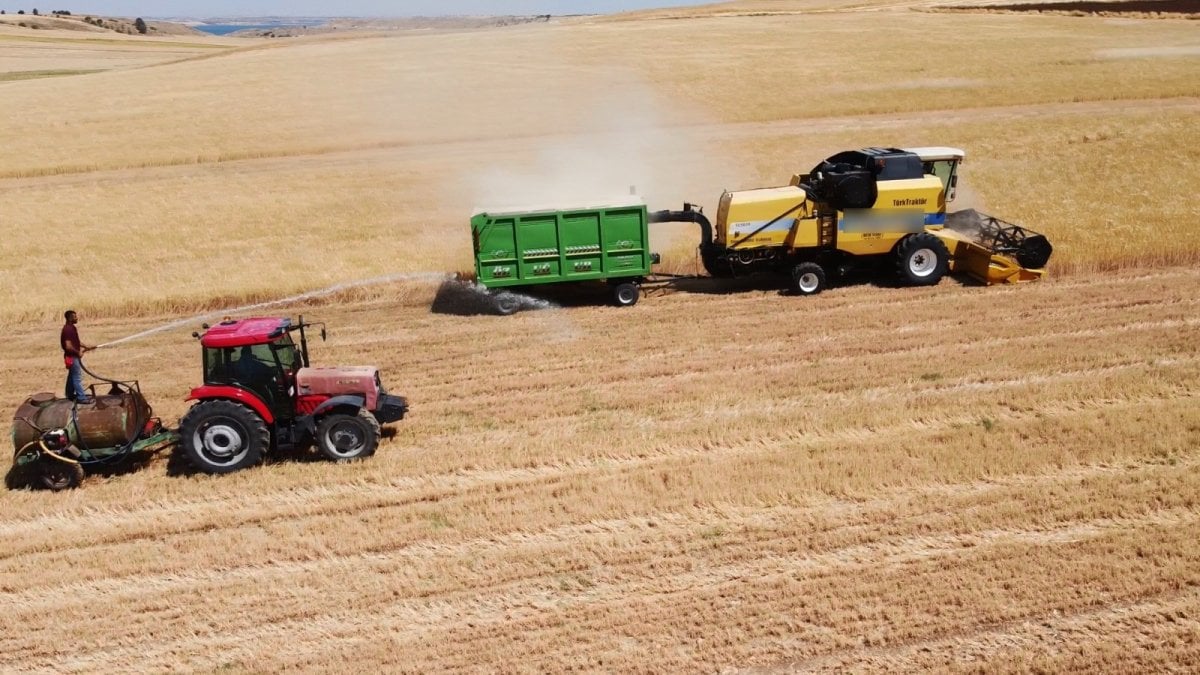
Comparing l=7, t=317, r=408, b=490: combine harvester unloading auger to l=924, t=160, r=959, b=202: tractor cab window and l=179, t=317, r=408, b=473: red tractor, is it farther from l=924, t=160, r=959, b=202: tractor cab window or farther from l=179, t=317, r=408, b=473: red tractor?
l=924, t=160, r=959, b=202: tractor cab window

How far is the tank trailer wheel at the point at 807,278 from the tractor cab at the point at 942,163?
2896mm

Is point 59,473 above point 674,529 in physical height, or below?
above

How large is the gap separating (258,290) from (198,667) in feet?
45.3

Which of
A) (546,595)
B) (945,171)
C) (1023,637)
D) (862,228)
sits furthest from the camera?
(945,171)

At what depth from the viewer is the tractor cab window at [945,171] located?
19.3m

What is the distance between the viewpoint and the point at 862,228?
61.5 ft

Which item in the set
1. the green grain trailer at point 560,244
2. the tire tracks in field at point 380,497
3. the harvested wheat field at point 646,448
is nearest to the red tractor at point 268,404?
the harvested wheat field at point 646,448

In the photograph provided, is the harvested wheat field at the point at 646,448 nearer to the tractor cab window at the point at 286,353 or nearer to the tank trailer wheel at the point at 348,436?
the tank trailer wheel at the point at 348,436

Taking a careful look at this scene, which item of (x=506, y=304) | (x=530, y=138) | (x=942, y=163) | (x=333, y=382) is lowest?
(x=333, y=382)

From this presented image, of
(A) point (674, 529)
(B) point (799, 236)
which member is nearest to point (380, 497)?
(A) point (674, 529)

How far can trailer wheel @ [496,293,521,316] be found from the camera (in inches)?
750

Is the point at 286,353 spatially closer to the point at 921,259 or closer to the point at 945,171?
the point at 921,259

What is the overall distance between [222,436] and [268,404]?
64 cm

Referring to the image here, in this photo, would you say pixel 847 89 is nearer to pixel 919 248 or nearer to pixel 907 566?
pixel 919 248
